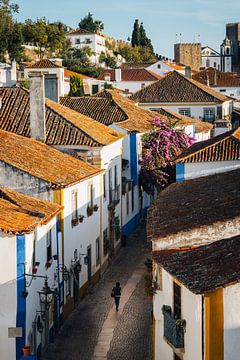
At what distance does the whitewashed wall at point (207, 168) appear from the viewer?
30703 millimetres

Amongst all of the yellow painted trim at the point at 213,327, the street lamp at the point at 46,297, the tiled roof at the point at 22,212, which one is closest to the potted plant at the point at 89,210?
the tiled roof at the point at 22,212

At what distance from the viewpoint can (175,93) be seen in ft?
212

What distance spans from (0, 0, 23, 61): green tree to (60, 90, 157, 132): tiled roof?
3505 centimetres

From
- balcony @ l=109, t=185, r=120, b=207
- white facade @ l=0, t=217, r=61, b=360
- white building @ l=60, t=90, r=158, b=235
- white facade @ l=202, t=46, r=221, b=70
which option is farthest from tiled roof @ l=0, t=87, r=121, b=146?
white facade @ l=202, t=46, r=221, b=70

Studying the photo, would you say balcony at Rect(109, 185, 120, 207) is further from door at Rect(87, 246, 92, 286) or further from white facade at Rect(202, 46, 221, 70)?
white facade at Rect(202, 46, 221, 70)

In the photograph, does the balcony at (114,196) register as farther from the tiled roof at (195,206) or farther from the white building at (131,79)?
the white building at (131,79)

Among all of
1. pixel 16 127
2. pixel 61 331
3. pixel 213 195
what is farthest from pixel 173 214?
pixel 16 127

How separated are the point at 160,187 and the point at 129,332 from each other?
1795cm

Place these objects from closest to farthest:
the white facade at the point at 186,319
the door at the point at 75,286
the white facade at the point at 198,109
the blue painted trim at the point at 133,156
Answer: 1. the white facade at the point at 186,319
2. the door at the point at 75,286
3. the blue painted trim at the point at 133,156
4. the white facade at the point at 198,109

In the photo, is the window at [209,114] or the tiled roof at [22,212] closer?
the tiled roof at [22,212]

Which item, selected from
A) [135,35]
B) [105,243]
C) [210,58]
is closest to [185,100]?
[105,243]

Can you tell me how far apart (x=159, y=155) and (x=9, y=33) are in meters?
42.8

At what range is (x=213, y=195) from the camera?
23453mm

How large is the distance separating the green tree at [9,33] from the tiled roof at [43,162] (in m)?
51.6
